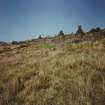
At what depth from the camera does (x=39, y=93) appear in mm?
3830

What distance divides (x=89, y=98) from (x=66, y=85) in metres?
0.98

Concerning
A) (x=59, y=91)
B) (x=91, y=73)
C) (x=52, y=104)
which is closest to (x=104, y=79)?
(x=91, y=73)

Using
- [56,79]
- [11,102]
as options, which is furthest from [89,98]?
[11,102]

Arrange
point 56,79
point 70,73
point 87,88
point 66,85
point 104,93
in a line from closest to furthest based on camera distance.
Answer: point 104,93
point 87,88
point 66,85
point 56,79
point 70,73

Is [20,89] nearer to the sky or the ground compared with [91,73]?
nearer to the ground

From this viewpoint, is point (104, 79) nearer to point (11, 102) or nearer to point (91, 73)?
point (91, 73)

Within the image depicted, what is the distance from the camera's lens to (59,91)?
387cm

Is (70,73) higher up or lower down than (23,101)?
higher up

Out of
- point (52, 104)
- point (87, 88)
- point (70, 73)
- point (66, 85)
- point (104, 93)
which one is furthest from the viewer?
point (70, 73)

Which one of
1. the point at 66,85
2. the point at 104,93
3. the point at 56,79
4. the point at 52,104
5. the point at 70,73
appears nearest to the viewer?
the point at 52,104

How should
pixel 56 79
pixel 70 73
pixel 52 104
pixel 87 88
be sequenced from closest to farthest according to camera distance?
1. pixel 52 104
2. pixel 87 88
3. pixel 56 79
4. pixel 70 73

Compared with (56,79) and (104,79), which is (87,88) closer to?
(104,79)

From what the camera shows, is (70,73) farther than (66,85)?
Yes

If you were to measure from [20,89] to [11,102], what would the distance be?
862mm
